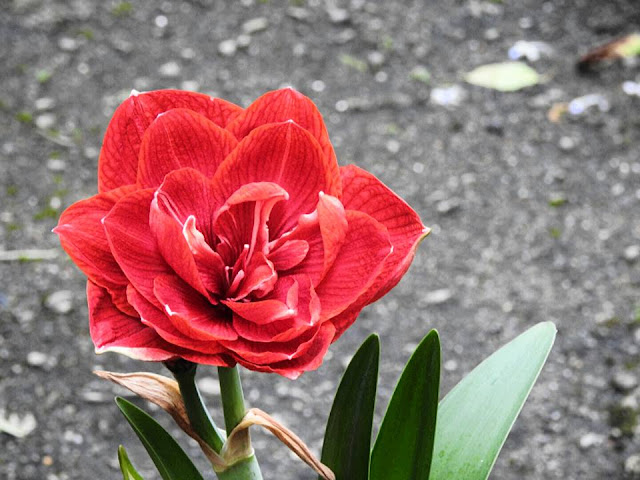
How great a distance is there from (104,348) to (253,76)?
1.68m

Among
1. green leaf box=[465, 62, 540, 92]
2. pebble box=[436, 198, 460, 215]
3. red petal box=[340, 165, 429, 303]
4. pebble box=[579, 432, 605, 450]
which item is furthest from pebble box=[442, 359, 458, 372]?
red petal box=[340, 165, 429, 303]

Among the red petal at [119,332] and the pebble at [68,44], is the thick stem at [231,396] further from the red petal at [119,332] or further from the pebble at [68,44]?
the pebble at [68,44]

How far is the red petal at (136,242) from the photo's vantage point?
0.55 meters

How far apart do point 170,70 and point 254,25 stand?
275 mm

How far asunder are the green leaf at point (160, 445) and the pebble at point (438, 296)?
3.44ft

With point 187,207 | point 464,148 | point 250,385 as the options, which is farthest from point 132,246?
point 464,148

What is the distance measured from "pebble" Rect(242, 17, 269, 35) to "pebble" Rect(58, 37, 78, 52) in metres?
0.43

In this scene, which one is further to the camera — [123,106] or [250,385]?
[250,385]

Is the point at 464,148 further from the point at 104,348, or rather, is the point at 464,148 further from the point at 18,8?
the point at 104,348

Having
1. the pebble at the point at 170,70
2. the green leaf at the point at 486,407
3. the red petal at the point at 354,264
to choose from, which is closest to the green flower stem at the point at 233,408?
the red petal at the point at 354,264

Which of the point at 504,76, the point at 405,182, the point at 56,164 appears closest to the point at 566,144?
the point at 504,76

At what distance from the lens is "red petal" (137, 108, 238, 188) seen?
584 mm

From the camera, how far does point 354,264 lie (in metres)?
0.57

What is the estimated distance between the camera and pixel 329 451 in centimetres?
73
